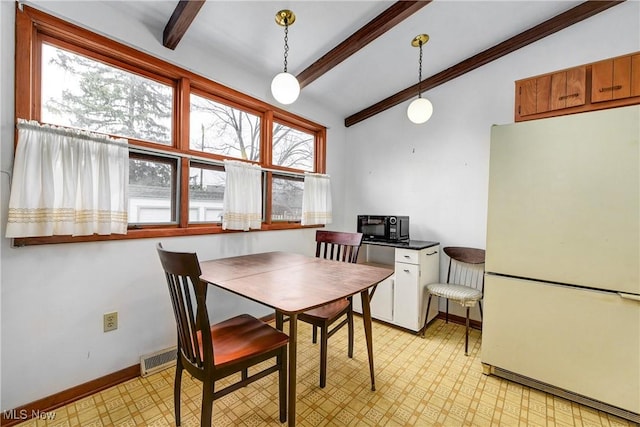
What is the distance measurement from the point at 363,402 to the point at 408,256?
4.40 ft

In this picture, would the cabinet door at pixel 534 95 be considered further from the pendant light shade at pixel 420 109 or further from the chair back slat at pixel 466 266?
the chair back slat at pixel 466 266

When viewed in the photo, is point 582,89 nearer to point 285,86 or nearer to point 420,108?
point 420,108

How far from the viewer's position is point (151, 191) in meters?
2.01

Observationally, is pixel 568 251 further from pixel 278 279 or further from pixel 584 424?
pixel 278 279

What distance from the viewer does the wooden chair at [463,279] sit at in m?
A: 2.37

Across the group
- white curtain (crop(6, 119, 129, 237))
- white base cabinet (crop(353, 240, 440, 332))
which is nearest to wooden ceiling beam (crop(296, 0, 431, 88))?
white curtain (crop(6, 119, 129, 237))

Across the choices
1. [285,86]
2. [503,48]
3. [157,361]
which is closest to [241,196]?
[285,86]

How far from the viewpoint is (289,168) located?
9.99 ft

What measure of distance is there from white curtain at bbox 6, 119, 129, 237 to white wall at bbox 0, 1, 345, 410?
0.33ft

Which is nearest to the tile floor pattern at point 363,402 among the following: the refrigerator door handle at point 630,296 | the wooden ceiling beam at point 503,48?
the refrigerator door handle at point 630,296

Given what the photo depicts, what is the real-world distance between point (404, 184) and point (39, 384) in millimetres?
3428

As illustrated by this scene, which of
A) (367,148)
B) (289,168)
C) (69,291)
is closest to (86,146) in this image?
(69,291)

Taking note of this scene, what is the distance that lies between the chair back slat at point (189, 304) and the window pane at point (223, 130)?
140 cm

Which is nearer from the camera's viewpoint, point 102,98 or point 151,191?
point 102,98
